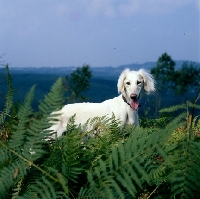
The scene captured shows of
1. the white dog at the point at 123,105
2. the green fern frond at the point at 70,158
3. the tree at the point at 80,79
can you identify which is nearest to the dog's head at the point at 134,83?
the white dog at the point at 123,105

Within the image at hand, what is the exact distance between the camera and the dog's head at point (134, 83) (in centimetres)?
891

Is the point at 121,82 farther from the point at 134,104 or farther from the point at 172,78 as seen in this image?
the point at 172,78

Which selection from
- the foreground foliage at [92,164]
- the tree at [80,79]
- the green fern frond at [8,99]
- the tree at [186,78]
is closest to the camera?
the foreground foliage at [92,164]

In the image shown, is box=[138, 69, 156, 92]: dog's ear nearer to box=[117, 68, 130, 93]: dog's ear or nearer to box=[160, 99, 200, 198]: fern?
box=[117, 68, 130, 93]: dog's ear

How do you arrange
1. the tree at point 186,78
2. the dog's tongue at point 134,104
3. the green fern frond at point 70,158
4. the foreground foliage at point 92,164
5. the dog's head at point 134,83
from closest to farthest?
the foreground foliage at point 92,164 < the green fern frond at point 70,158 < the dog's tongue at point 134,104 < the dog's head at point 134,83 < the tree at point 186,78

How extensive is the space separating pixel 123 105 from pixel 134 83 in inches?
30.7

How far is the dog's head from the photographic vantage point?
8906mm

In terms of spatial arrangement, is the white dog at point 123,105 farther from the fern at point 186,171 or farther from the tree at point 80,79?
the tree at point 80,79

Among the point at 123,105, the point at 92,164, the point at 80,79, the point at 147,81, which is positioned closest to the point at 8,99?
the point at 92,164

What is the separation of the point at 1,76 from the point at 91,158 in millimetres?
826

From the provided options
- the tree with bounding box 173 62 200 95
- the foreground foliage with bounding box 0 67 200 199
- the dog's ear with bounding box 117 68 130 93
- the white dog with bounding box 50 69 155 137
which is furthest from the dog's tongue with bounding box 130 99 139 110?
the tree with bounding box 173 62 200 95

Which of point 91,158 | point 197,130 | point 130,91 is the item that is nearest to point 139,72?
point 130,91

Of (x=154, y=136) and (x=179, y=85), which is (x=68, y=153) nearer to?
(x=154, y=136)

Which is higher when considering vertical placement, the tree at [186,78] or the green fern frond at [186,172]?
the green fern frond at [186,172]
